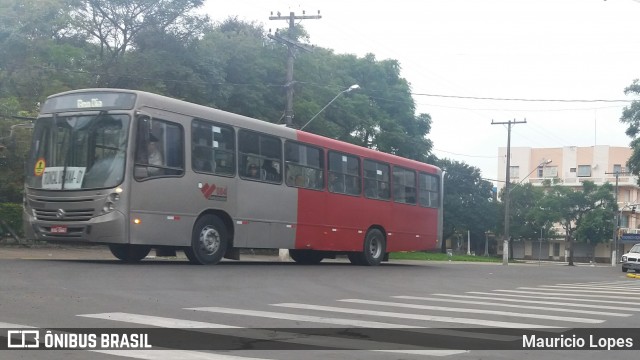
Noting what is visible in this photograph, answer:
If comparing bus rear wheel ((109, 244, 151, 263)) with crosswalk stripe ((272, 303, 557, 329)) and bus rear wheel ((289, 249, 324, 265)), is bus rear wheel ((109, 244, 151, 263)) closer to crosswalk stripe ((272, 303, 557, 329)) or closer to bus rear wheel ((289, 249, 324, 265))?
bus rear wheel ((289, 249, 324, 265))

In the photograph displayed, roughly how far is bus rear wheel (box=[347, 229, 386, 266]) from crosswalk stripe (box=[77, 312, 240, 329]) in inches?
615

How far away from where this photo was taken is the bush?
27.8 metres

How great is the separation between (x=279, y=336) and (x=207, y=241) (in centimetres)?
1046

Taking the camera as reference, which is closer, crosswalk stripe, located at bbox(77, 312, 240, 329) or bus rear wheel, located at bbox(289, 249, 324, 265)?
crosswalk stripe, located at bbox(77, 312, 240, 329)

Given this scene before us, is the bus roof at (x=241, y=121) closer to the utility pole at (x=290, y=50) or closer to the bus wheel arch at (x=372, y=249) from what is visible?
the bus wheel arch at (x=372, y=249)

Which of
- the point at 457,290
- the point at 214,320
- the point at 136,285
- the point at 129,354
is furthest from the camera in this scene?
the point at 457,290

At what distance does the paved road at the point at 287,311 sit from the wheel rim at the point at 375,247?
8.13 meters

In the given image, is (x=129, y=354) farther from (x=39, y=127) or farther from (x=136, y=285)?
(x=39, y=127)

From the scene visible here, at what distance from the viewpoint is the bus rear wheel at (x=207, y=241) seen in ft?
58.6

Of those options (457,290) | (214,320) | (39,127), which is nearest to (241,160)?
(39,127)

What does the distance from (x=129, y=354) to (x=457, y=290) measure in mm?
→ 9775

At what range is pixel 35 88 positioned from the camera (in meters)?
35.7

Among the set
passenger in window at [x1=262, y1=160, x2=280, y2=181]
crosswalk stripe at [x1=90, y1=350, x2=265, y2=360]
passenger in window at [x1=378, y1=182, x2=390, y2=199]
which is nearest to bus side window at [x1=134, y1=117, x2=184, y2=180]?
passenger in window at [x1=262, y1=160, x2=280, y2=181]


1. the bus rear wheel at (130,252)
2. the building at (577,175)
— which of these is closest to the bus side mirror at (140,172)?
the bus rear wheel at (130,252)
